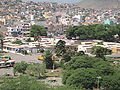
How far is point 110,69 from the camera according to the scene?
50.5 feet

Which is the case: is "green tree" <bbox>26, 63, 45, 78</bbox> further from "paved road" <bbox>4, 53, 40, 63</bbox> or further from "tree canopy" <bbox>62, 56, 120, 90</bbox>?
"paved road" <bbox>4, 53, 40, 63</bbox>

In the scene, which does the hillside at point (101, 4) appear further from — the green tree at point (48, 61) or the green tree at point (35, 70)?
the green tree at point (35, 70)

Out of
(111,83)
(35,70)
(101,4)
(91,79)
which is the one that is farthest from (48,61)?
(101,4)

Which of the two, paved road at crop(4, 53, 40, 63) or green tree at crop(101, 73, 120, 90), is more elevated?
green tree at crop(101, 73, 120, 90)

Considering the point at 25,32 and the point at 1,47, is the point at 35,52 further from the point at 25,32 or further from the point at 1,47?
the point at 25,32

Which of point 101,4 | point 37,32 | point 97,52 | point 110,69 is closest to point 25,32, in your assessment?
point 37,32

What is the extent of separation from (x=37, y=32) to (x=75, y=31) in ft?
13.7

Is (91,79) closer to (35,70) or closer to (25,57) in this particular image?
(35,70)

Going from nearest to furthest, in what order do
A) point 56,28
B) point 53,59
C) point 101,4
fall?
point 53,59, point 56,28, point 101,4

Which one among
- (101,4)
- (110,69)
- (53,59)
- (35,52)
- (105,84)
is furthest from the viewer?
(101,4)

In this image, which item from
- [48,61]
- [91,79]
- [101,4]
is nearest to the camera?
[91,79]

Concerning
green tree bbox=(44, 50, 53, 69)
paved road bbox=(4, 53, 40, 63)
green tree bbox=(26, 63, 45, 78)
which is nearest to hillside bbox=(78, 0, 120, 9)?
paved road bbox=(4, 53, 40, 63)

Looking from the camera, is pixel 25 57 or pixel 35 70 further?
pixel 25 57

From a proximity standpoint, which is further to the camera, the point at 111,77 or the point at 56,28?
the point at 56,28
